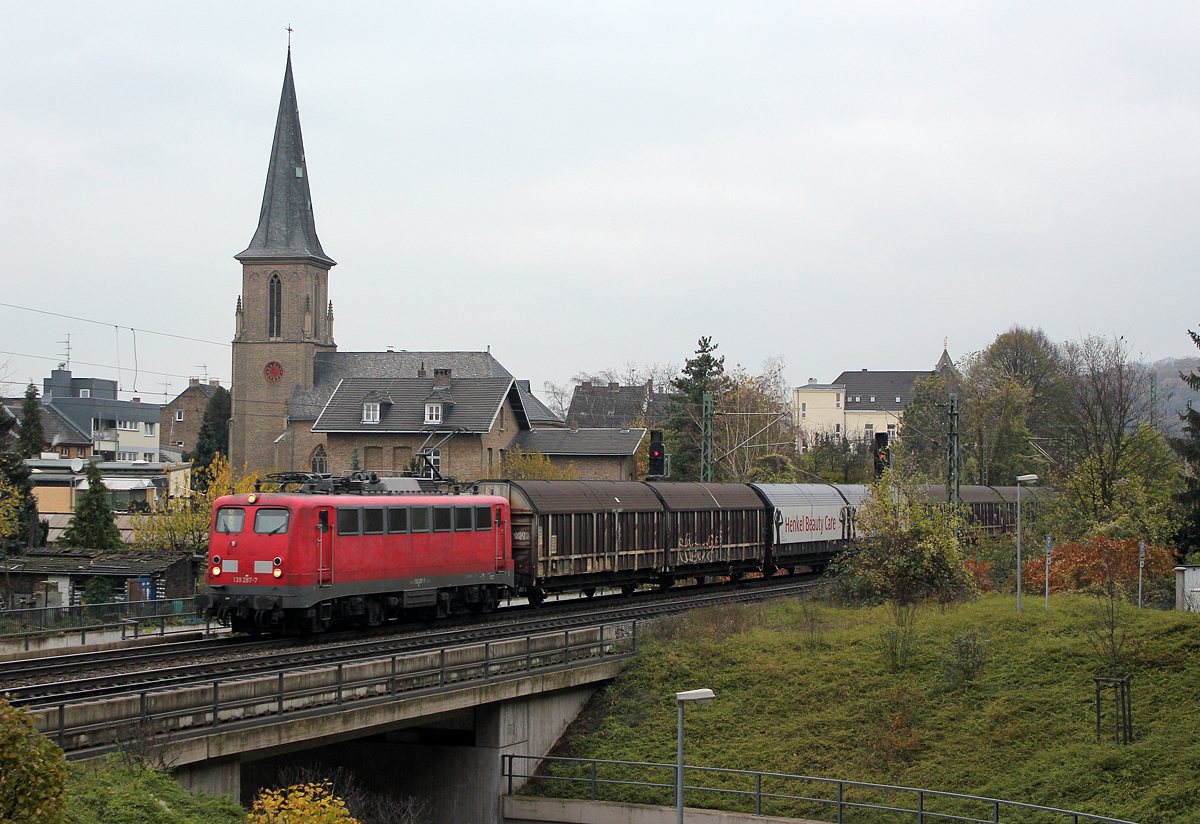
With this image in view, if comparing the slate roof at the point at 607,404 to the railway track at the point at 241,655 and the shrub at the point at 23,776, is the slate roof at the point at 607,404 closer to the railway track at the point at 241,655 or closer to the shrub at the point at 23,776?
the railway track at the point at 241,655

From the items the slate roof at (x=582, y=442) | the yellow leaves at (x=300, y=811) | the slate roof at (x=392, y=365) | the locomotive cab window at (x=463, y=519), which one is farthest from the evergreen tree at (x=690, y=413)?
the yellow leaves at (x=300, y=811)

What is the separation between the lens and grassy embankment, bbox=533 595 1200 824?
65.2 feet

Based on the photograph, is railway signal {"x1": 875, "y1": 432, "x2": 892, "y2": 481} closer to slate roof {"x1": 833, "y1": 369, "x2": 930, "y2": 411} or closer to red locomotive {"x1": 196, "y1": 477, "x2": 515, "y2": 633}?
red locomotive {"x1": 196, "y1": 477, "x2": 515, "y2": 633}

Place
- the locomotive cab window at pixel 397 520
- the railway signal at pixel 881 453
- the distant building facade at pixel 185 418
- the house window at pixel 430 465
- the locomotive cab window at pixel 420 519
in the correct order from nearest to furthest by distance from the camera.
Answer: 1. the locomotive cab window at pixel 397 520
2. the locomotive cab window at pixel 420 519
3. the railway signal at pixel 881 453
4. the house window at pixel 430 465
5. the distant building facade at pixel 185 418

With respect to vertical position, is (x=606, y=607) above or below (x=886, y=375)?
below

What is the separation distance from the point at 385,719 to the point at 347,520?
236 inches

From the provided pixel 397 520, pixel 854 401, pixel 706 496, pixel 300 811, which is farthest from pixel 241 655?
pixel 854 401

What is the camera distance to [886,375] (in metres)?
150

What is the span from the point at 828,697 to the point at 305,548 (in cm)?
1123

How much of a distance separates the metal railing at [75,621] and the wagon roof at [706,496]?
586 inches

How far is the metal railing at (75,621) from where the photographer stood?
→ 25.3m

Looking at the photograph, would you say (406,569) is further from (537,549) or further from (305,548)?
(537,549)

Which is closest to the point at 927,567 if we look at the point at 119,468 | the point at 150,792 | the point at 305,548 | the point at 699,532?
the point at 699,532

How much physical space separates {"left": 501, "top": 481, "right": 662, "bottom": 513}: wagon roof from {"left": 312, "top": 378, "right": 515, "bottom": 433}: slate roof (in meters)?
40.4
